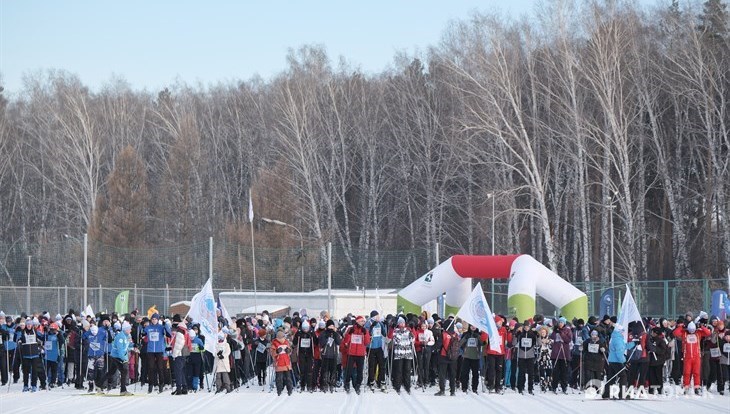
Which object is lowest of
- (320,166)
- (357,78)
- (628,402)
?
(628,402)

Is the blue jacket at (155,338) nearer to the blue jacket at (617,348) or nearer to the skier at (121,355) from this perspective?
the skier at (121,355)

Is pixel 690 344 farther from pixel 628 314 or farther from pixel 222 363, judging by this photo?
pixel 222 363

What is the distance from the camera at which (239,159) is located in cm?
7544

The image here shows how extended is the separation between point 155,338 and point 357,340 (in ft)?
13.6

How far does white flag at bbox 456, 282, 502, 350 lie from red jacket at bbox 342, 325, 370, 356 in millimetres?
2029

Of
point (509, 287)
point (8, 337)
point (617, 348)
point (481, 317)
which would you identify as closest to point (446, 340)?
point (481, 317)

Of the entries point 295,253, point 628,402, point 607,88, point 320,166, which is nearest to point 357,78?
point 320,166

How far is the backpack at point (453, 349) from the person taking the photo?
81.0ft

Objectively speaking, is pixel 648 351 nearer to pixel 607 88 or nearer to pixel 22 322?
pixel 22 322

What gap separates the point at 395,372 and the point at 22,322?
26.9 feet

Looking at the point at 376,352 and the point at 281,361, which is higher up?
the point at 376,352

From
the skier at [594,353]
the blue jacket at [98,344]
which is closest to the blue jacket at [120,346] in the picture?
the blue jacket at [98,344]

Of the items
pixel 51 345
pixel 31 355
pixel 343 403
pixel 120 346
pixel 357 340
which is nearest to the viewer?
pixel 343 403

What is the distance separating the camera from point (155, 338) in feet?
82.5
